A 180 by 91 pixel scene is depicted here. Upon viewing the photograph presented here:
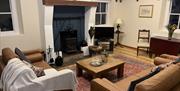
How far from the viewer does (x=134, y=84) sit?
1.57 metres

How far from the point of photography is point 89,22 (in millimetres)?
4754

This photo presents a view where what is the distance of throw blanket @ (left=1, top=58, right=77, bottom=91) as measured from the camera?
1785mm

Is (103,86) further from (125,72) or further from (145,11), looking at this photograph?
(145,11)

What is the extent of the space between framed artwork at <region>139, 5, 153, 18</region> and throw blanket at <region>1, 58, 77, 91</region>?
12.7 feet

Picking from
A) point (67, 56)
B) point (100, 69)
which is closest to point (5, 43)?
point (67, 56)

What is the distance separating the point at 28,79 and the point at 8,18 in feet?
8.71

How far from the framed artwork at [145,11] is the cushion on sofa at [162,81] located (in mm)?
3603

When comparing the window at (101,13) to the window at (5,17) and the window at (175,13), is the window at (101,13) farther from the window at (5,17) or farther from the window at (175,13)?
the window at (5,17)

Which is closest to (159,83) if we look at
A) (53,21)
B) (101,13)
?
(53,21)

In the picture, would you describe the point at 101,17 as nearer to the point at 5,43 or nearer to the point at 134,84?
the point at 5,43

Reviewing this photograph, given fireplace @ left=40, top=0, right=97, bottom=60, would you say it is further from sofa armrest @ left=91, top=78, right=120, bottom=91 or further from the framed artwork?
sofa armrest @ left=91, top=78, right=120, bottom=91

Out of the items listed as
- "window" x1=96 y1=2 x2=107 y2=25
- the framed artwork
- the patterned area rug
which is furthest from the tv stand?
the framed artwork

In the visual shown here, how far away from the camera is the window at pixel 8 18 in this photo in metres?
3.66

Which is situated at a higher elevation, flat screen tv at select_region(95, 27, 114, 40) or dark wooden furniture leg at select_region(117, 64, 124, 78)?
flat screen tv at select_region(95, 27, 114, 40)
